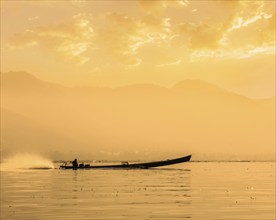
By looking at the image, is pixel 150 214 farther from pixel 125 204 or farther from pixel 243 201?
pixel 243 201

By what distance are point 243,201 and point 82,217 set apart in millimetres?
16065

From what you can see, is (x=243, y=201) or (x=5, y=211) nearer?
(x=5, y=211)

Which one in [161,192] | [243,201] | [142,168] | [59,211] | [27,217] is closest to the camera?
[27,217]

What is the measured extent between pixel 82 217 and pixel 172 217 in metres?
5.22

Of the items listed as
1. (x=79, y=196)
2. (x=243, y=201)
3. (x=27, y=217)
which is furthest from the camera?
(x=79, y=196)

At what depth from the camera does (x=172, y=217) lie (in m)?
30.2

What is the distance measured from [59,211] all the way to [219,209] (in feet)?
34.8

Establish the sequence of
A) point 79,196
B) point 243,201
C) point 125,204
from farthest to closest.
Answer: point 79,196
point 243,201
point 125,204

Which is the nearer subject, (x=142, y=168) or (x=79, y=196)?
(x=79, y=196)

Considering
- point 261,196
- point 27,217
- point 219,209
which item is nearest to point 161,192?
point 261,196

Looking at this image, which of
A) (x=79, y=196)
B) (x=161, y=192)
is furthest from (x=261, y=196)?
(x=79, y=196)

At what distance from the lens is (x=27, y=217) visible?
98.9 feet

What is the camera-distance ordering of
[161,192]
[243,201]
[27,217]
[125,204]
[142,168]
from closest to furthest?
[27,217] → [125,204] → [243,201] → [161,192] → [142,168]

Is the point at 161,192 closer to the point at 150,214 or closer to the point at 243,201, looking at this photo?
the point at 243,201
